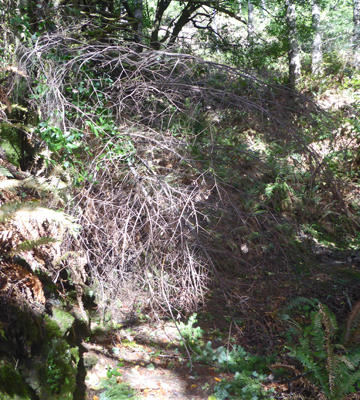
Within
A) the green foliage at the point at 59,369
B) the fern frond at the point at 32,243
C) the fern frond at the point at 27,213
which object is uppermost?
the fern frond at the point at 27,213

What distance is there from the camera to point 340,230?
23.7ft

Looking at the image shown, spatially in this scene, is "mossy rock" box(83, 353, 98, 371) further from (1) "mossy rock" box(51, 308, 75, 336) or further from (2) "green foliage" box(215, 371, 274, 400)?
(2) "green foliage" box(215, 371, 274, 400)

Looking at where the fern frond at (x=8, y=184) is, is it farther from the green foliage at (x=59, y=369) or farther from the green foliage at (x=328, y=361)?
the green foliage at (x=328, y=361)

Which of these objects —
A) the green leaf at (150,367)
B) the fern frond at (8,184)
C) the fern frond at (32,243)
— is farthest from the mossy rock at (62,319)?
the fern frond at (8,184)

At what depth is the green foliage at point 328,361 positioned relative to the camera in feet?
10.9

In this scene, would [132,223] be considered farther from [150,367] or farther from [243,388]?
[243,388]

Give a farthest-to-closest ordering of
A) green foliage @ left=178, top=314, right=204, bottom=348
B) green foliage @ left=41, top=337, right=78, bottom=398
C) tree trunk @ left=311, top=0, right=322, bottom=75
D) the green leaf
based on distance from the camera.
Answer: tree trunk @ left=311, top=0, right=322, bottom=75
green foliage @ left=178, top=314, right=204, bottom=348
the green leaf
green foliage @ left=41, top=337, right=78, bottom=398

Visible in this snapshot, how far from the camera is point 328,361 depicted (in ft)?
11.4

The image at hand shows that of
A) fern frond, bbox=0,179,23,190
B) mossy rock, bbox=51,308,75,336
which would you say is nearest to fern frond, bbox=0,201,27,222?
fern frond, bbox=0,179,23,190

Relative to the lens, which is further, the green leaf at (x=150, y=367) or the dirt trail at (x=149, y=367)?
the green leaf at (x=150, y=367)

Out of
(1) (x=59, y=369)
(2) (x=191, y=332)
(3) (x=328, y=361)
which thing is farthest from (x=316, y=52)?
(1) (x=59, y=369)

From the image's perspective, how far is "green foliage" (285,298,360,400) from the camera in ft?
10.9

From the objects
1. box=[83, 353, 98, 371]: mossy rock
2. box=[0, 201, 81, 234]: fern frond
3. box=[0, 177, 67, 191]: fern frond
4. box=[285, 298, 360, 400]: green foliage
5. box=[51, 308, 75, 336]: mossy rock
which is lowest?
box=[83, 353, 98, 371]: mossy rock

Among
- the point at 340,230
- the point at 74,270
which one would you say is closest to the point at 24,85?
the point at 74,270
